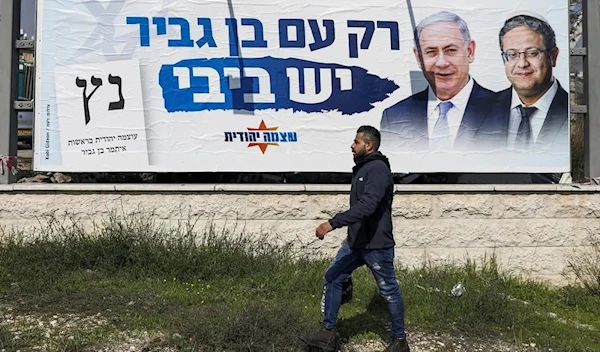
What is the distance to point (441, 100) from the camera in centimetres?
839

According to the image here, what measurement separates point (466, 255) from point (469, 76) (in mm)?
2539

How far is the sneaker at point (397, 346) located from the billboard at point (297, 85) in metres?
3.28

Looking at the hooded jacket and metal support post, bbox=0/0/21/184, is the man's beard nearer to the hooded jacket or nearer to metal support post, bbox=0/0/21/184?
the hooded jacket

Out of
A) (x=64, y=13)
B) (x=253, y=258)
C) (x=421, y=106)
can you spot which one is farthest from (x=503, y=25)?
(x=64, y=13)

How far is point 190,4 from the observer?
8.06 meters

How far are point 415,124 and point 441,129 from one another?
388 mm

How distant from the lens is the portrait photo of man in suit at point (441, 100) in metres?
8.30

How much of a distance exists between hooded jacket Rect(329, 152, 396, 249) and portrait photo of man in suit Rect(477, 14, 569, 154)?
388cm

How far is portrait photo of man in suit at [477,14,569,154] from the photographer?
8492 mm

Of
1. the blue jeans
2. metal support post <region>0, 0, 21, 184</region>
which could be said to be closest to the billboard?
metal support post <region>0, 0, 21, 184</region>

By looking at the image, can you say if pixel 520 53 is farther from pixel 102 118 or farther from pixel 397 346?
pixel 102 118

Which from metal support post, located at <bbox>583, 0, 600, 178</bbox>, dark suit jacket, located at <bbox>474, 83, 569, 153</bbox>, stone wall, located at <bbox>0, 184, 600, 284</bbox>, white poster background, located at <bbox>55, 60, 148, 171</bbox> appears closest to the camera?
stone wall, located at <bbox>0, 184, 600, 284</bbox>

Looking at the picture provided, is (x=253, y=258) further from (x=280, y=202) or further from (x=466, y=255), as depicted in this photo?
(x=466, y=255)

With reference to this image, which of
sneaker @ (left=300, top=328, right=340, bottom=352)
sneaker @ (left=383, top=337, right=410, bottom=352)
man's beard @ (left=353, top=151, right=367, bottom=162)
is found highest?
→ man's beard @ (left=353, top=151, right=367, bottom=162)
